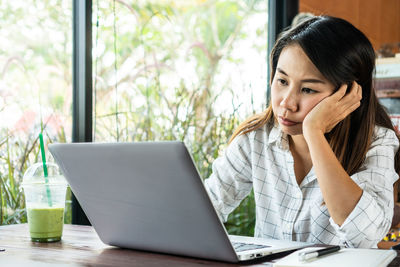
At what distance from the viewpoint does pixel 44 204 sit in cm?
136

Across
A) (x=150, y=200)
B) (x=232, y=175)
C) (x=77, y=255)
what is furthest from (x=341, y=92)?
(x=77, y=255)

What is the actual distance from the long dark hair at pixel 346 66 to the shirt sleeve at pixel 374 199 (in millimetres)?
38

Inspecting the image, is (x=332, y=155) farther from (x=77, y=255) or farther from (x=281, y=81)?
(x=77, y=255)

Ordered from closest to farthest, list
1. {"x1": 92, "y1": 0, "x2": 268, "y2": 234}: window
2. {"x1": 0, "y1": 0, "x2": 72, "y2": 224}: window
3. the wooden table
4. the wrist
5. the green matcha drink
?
the wooden table
the green matcha drink
the wrist
{"x1": 0, "y1": 0, "x2": 72, "y2": 224}: window
{"x1": 92, "y1": 0, "x2": 268, "y2": 234}: window

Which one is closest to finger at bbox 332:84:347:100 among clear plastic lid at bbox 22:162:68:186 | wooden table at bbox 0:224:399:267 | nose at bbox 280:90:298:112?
nose at bbox 280:90:298:112

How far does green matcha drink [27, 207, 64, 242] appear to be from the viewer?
1327 mm

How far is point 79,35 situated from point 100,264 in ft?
4.08

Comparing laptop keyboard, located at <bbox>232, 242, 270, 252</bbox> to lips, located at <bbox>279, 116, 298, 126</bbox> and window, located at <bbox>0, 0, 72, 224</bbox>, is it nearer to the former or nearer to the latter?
lips, located at <bbox>279, 116, 298, 126</bbox>

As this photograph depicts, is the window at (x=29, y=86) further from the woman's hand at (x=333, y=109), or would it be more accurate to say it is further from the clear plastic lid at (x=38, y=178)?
the woman's hand at (x=333, y=109)

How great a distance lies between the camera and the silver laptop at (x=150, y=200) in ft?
3.20

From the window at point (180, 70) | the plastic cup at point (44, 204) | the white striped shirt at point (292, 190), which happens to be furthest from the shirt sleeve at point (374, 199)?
the window at point (180, 70)

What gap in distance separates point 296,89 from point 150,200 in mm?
649

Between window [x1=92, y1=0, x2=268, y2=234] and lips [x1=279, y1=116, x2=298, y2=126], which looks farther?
window [x1=92, y1=0, x2=268, y2=234]

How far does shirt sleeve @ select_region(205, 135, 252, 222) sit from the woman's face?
262mm
